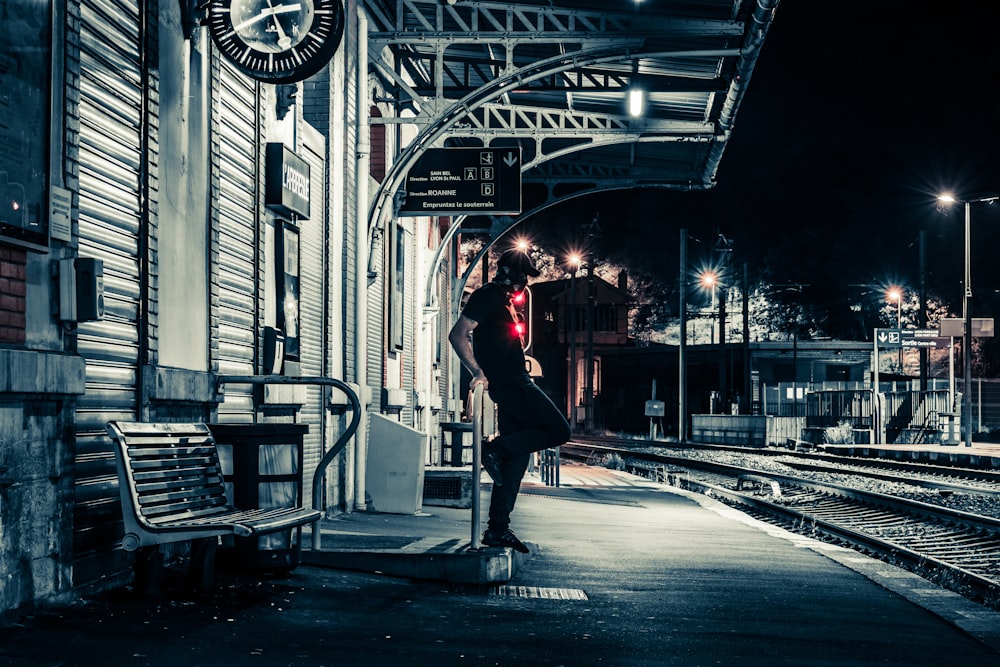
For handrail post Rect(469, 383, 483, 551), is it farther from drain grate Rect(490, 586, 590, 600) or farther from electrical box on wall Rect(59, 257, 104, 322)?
electrical box on wall Rect(59, 257, 104, 322)

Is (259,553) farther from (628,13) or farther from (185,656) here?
(628,13)

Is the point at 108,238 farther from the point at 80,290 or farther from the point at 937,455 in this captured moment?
the point at 937,455

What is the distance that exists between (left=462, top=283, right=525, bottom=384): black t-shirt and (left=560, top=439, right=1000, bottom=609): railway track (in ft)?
12.2

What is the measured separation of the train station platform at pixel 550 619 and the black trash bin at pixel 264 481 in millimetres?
128

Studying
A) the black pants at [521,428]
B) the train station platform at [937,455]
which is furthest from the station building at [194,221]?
the train station platform at [937,455]

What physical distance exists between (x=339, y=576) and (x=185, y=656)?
2.40 meters

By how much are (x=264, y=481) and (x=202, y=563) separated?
3.63ft

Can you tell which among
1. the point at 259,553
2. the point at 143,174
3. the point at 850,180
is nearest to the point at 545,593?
the point at 259,553

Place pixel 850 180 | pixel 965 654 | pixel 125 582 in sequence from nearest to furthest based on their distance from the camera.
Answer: pixel 965 654 < pixel 125 582 < pixel 850 180

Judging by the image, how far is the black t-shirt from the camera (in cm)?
807

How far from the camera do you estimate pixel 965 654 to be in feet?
18.5

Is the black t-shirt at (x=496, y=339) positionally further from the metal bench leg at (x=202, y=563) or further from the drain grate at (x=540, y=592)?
the metal bench leg at (x=202, y=563)

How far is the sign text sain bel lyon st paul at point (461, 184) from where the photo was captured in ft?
52.9

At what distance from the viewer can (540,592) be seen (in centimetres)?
706
